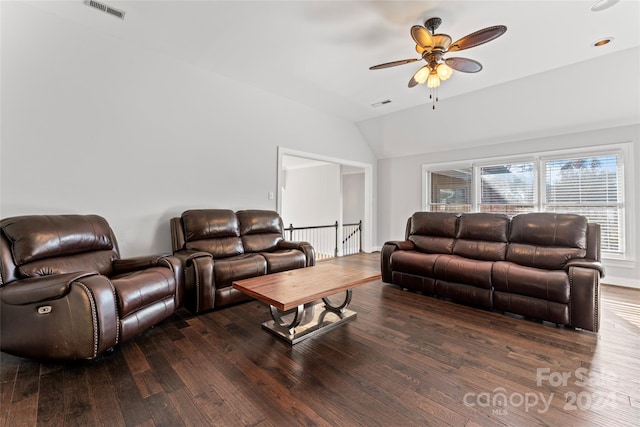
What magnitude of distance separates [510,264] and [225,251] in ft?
11.3

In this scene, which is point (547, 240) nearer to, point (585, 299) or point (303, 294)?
point (585, 299)

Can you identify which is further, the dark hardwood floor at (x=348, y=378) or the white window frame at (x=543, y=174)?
the white window frame at (x=543, y=174)

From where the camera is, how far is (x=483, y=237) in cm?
369

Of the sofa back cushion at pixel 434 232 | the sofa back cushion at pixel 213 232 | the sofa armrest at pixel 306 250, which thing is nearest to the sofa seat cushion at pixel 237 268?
the sofa back cushion at pixel 213 232

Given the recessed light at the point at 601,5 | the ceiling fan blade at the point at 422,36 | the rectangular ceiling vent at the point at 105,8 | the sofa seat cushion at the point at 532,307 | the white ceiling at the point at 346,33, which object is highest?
the rectangular ceiling vent at the point at 105,8

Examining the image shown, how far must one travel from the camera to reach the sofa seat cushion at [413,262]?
11.6 ft

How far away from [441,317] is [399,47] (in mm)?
3109

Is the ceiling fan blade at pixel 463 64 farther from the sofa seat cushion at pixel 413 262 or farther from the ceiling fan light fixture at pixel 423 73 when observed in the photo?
the sofa seat cushion at pixel 413 262

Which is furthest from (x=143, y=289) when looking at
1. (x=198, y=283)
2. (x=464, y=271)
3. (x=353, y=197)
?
(x=353, y=197)

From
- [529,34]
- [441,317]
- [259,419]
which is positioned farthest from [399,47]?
[259,419]

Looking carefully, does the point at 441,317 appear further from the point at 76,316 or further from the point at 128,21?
the point at 128,21

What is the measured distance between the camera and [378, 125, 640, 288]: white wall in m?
4.03

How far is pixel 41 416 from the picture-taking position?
1496 millimetres

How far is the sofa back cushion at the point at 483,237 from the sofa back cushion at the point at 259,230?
8.66 ft
